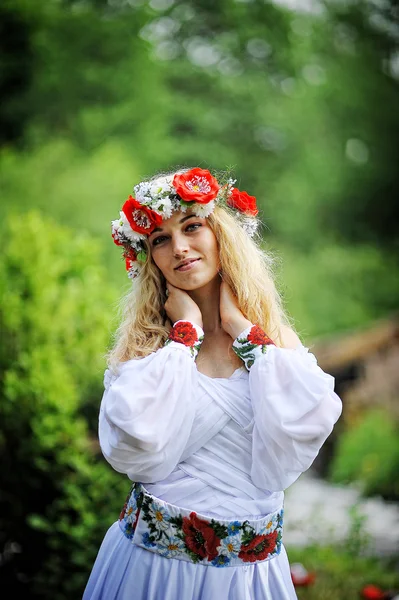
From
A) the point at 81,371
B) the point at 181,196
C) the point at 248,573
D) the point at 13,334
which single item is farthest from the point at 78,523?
the point at 181,196

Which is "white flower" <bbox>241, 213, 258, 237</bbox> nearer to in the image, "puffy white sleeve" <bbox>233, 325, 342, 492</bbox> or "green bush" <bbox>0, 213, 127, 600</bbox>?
"puffy white sleeve" <bbox>233, 325, 342, 492</bbox>

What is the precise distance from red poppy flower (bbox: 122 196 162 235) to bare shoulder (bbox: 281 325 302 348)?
1.71 feet

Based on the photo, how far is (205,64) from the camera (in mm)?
6402

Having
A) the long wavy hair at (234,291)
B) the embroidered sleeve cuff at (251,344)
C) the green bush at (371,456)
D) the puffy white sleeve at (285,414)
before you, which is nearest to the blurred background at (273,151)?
the green bush at (371,456)

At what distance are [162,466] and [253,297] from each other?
598 mm

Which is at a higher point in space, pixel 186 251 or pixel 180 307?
pixel 186 251

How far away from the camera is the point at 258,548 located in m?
1.89

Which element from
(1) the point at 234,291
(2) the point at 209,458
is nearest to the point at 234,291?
(1) the point at 234,291

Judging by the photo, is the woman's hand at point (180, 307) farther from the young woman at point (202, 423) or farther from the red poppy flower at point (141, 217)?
the red poppy flower at point (141, 217)

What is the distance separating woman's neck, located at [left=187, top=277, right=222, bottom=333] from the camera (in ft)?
7.03

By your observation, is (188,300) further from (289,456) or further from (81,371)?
(81,371)

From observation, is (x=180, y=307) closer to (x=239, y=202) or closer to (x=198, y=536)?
(x=239, y=202)

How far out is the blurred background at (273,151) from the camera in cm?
552

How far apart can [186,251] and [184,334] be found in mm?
256
